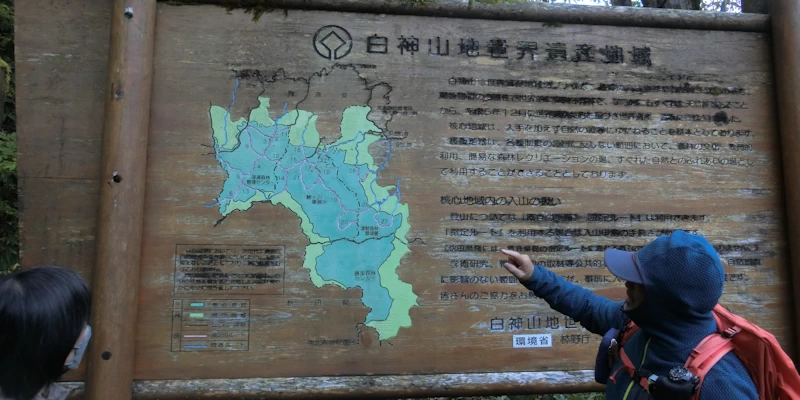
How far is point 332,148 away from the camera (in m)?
2.54

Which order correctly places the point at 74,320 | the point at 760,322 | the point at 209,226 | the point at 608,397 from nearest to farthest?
the point at 74,320 < the point at 608,397 < the point at 209,226 < the point at 760,322

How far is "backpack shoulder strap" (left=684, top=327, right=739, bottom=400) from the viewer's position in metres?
1.45

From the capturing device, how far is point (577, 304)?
2.02 meters

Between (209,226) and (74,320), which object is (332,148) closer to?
(209,226)

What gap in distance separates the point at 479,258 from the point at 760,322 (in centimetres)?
171

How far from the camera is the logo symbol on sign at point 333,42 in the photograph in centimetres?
260

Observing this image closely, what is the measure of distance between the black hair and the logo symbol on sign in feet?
5.54

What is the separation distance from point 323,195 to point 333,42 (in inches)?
33.6

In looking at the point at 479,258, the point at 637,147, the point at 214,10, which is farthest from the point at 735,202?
the point at 214,10

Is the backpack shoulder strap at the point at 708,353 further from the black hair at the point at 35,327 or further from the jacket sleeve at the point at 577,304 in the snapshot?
the black hair at the point at 35,327

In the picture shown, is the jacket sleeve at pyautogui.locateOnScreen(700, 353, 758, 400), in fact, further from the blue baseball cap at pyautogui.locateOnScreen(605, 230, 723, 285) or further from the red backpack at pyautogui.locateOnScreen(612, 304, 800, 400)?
the blue baseball cap at pyautogui.locateOnScreen(605, 230, 723, 285)

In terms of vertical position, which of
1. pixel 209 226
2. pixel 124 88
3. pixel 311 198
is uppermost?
pixel 124 88

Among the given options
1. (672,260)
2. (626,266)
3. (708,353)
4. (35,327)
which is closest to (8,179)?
(35,327)

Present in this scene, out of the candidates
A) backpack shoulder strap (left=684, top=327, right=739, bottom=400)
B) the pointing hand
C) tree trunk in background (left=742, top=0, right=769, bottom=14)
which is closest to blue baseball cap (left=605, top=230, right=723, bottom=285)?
backpack shoulder strap (left=684, top=327, right=739, bottom=400)
